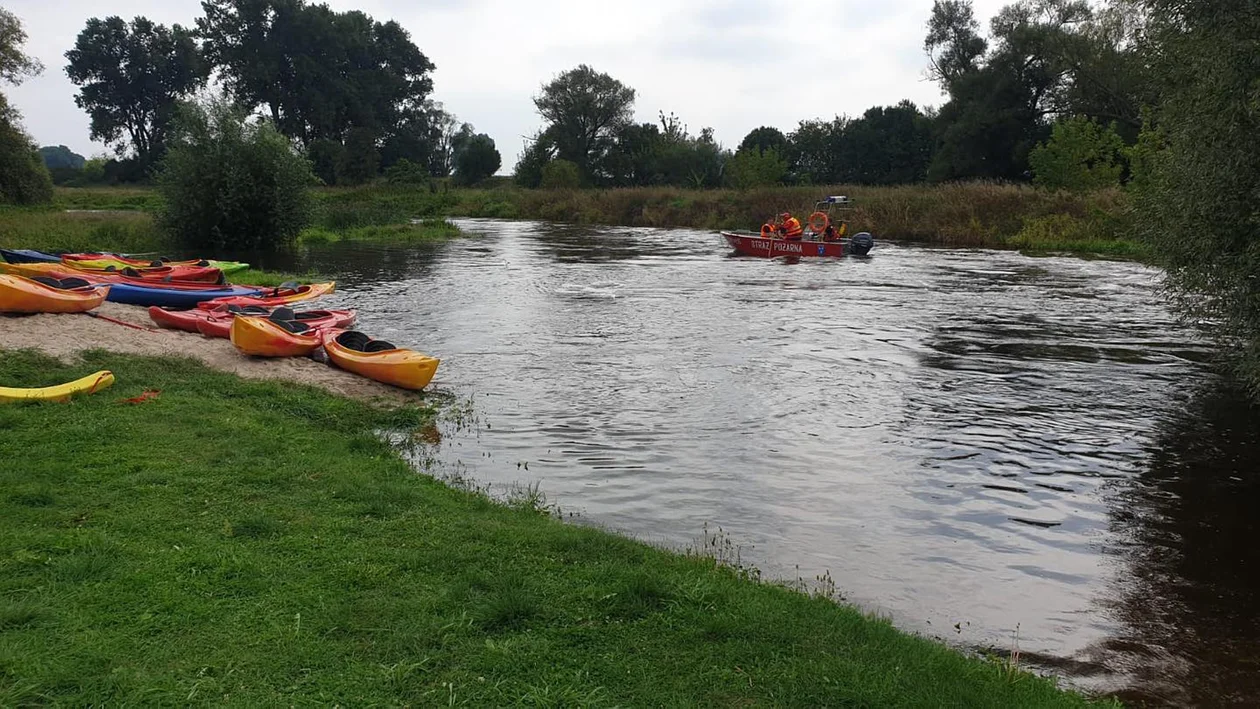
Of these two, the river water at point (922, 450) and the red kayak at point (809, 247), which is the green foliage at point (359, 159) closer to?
the red kayak at point (809, 247)

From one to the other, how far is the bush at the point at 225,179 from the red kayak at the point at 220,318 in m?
15.0

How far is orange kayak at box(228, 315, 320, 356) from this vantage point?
449 inches

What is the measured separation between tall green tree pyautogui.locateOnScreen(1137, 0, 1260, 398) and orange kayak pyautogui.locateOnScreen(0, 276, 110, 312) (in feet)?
44.8

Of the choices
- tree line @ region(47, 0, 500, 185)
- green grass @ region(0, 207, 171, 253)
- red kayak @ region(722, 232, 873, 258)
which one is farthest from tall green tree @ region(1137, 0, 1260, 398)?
tree line @ region(47, 0, 500, 185)

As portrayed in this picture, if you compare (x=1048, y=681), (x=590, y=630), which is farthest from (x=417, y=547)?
(x=1048, y=681)

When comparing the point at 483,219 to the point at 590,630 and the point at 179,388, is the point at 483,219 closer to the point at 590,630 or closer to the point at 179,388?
the point at 179,388

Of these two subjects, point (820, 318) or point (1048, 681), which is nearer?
point (1048, 681)

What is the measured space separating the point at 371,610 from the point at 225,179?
26151mm

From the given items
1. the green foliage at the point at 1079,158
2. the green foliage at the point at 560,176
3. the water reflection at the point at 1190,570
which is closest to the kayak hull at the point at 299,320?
the water reflection at the point at 1190,570

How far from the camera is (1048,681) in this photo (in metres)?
4.60

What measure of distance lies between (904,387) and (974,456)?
3129 millimetres

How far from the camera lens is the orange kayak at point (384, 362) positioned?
36.1 feet

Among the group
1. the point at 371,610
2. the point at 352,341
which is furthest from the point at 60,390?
the point at 371,610

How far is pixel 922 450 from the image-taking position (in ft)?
30.9
